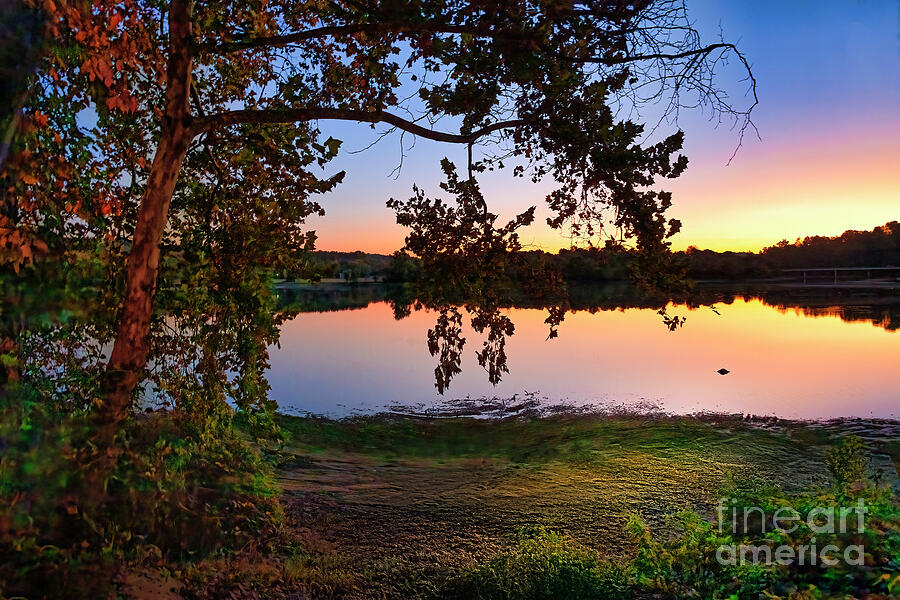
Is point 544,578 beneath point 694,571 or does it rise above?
beneath

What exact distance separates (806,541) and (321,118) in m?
6.62

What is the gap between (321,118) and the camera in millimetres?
6172

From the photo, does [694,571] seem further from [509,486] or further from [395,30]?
[395,30]

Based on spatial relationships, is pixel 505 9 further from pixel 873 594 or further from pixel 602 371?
pixel 602 371

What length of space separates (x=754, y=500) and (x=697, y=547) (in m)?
1.37

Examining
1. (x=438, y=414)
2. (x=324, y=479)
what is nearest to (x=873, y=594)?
(x=324, y=479)

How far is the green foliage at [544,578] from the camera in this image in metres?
5.74

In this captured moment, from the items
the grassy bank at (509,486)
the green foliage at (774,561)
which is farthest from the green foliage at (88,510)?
the green foliage at (774,561)

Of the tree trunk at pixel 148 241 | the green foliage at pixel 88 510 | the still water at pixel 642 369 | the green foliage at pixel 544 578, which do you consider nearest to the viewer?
the green foliage at pixel 88 510

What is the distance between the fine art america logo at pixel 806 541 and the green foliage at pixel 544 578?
3.93ft

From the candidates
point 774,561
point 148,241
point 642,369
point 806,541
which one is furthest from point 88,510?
point 642,369

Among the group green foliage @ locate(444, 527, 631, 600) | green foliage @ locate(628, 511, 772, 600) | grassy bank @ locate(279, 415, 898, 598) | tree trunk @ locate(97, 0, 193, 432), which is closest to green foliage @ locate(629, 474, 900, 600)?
green foliage @ locate(628, 511, 772, 600)

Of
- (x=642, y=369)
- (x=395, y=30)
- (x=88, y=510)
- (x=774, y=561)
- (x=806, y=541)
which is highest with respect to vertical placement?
(x=395, y=30)

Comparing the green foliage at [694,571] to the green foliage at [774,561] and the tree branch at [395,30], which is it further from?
the tree branch at [395,30]
